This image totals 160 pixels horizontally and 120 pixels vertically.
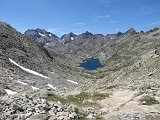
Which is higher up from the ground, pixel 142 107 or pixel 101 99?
pixel 101 99

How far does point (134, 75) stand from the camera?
89.4m

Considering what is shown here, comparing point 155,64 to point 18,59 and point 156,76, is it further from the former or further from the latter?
point 18,59

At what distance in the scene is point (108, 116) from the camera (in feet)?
112

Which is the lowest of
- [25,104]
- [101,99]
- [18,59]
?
[25,104]

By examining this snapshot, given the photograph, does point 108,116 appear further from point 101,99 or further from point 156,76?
point 156,76

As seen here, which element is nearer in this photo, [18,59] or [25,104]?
[25,104]

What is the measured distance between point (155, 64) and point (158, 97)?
46.7 metres

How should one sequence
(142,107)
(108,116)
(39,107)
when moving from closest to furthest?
(39,107)
(108,116)
(142,107)

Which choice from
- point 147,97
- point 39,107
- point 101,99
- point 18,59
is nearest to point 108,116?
point 39,107

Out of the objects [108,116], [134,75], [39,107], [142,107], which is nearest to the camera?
[39,107]

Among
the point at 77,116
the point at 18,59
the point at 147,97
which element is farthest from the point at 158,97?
the point at 18,59

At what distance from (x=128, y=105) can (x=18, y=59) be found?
295 feet

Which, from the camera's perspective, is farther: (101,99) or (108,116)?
(101,99)

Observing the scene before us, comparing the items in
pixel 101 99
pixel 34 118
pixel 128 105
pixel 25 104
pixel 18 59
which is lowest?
pixel 34 118
